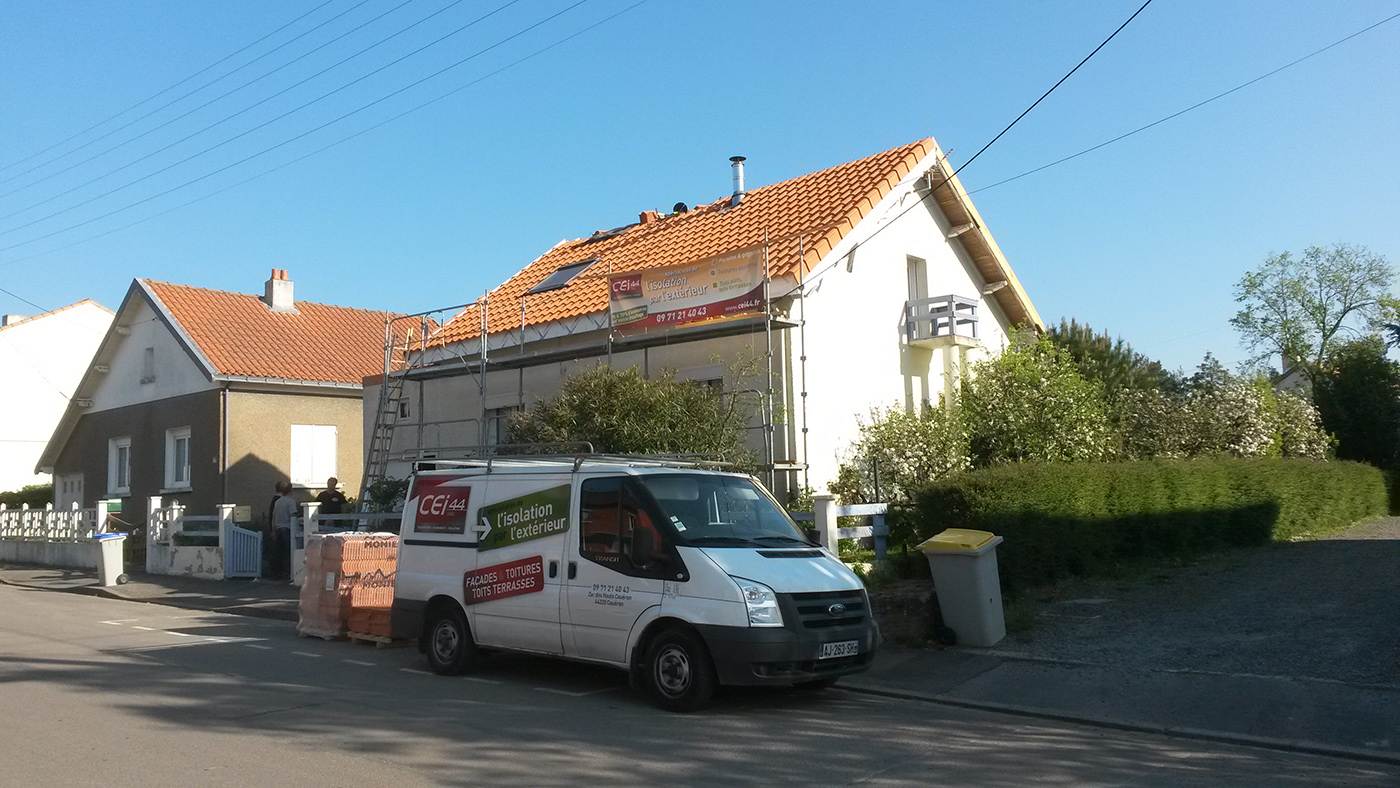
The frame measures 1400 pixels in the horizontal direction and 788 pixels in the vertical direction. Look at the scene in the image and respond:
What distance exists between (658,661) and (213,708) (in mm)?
3380

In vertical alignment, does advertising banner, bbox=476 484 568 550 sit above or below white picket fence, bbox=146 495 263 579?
above

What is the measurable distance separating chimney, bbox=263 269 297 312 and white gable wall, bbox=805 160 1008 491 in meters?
A: 18.1

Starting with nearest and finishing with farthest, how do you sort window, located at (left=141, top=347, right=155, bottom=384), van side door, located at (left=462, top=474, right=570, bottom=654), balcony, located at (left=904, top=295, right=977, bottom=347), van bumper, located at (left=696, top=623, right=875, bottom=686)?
van bumper, located at (left=696, top=623, right=875, bottom=686) < van side door, located at (left=462, top=474, right=570, bottom=654) < balcony, located at (left=904, top=295, right=977, bottom=347) < window, located at (left=141, top=347, right=155, bottom=384)

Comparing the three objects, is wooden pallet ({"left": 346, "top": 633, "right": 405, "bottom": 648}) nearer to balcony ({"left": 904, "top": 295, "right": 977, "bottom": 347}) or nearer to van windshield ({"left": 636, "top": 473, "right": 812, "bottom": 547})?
van windshield ({"left": 636, "top": 473, "right": 812, "bottom": 547})

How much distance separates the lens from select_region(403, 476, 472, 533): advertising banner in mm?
10156

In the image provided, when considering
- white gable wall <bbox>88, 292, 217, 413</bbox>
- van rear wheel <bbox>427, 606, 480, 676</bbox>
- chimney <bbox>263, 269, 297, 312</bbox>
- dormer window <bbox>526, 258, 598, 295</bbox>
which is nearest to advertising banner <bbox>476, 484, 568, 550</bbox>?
van rear wheel <bbox>427, 606, 480, 676</bbox>

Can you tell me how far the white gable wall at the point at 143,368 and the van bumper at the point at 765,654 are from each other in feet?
66.1

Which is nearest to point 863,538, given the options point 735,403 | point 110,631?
point 735,403

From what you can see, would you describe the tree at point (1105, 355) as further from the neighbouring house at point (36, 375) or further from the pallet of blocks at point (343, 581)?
the neighbouring house at point (36, 375)

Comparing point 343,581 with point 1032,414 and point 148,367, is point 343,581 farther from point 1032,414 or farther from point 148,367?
point 148,367

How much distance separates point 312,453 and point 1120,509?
19176 mm

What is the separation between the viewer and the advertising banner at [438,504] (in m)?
10.2

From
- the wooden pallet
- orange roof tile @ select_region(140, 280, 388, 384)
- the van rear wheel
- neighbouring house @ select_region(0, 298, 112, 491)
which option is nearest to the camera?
the van rear wheel

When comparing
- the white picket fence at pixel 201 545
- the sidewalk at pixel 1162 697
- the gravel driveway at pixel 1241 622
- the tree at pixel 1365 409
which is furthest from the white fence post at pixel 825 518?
the tree at pixel 1365 409
